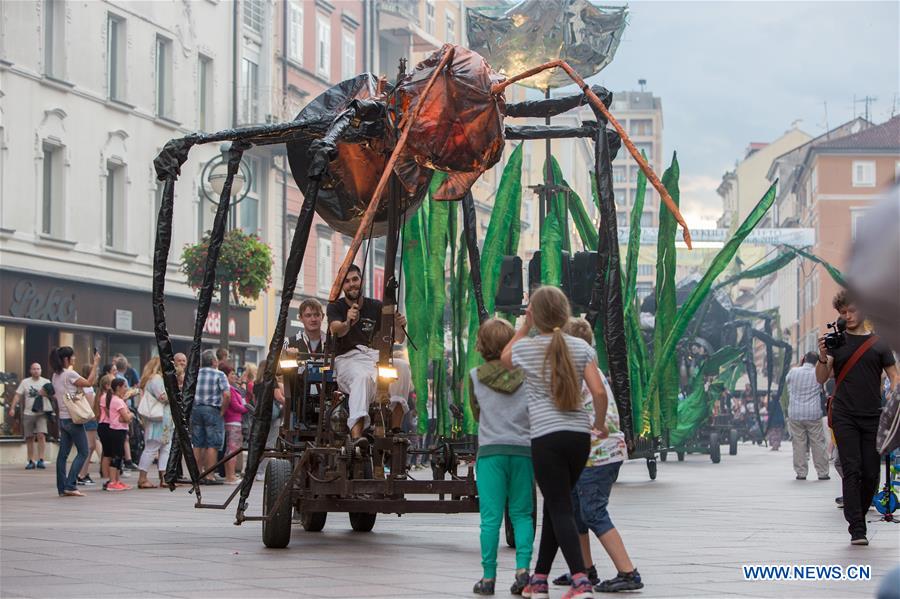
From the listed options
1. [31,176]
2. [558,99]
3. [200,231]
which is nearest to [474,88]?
[558,99]

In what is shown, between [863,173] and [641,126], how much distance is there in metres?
96.4

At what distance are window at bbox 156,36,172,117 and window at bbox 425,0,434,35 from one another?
25350 mm

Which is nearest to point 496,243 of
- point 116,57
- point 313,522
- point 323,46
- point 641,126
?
point 313,522

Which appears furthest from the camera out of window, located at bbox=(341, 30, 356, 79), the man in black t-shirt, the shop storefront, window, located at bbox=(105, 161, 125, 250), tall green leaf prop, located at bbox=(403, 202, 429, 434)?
window, located at bbox=(341, 30, 356, 79)

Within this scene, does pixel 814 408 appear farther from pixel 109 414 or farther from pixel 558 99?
pixel 558 99

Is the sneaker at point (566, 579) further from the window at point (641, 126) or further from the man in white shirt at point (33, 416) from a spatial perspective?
the window at point (641, 126)

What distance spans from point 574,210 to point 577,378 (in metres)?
13.1

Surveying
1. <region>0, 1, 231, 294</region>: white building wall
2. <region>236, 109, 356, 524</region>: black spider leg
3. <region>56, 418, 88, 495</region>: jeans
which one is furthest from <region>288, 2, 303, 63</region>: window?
<region>236, 109, 356, 524</region>: black spider leg

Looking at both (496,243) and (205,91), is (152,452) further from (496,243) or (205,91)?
(205,91)

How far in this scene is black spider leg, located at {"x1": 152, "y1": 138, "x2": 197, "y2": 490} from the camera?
32.6 feet

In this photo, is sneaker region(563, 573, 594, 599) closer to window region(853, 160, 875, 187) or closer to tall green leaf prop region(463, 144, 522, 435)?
tall green leaf prop region(463, 144, 522, 435)

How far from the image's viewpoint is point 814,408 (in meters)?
20.6

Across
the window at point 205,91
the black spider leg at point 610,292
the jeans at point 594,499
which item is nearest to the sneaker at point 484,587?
the jeans at point 594,499

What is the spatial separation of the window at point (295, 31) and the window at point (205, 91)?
6288 millimetres
